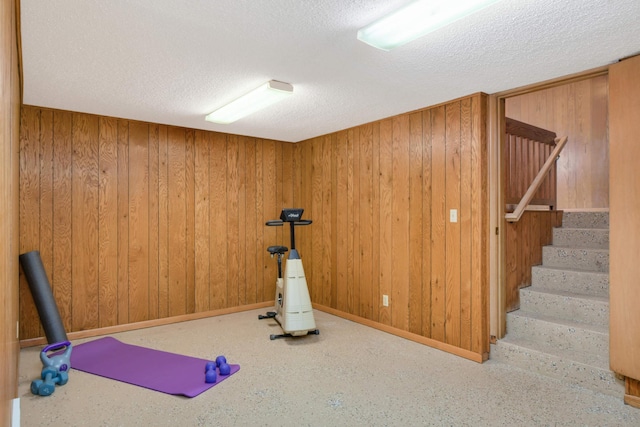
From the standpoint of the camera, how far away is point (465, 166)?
10.5 ft

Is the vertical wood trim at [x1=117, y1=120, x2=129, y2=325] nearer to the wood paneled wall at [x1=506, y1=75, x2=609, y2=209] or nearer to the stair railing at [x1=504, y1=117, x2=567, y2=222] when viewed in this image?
the stair railing at [x1=504, y1=117, x2=567, y2=222]

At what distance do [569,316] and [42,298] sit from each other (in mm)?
4559

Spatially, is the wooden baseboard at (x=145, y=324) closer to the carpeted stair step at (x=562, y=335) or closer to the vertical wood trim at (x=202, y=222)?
the vertical wood trim at (x=202, y=222)

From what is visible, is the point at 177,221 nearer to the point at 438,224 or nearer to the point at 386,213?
the point at 386,213

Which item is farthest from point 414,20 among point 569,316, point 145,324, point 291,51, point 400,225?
point 145,324

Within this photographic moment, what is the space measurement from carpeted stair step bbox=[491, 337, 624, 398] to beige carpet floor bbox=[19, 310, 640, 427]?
0.06 metres

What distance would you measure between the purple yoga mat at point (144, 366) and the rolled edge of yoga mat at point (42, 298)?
24cm

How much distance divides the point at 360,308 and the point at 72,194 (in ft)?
10.8

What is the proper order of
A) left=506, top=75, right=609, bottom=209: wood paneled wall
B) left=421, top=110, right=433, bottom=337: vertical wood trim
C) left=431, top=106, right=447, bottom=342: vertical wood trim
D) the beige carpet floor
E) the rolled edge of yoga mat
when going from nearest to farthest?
1. the beige carpet floor
2. the rolled edge of yoga mat
3. left=431, top=106, right=447, bottom=342: vertical wood trim
4. left=421, top=110, right=433, bottom=337: vertical wood trim
5. left=506, top=75, right=609, bottom=209: wood paneled wall

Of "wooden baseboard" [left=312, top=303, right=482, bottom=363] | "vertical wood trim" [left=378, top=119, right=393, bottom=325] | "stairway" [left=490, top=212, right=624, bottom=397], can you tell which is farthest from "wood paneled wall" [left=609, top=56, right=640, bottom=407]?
"vertical wood trim" [left=378, top=119, right=393, bottom=325]

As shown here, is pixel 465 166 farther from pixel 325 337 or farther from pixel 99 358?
pixel 99 358

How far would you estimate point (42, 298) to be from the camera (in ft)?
10.7

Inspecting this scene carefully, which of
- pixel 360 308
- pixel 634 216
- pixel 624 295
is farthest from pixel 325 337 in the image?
pixel 634 216

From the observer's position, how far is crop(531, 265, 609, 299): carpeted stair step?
3131mm
